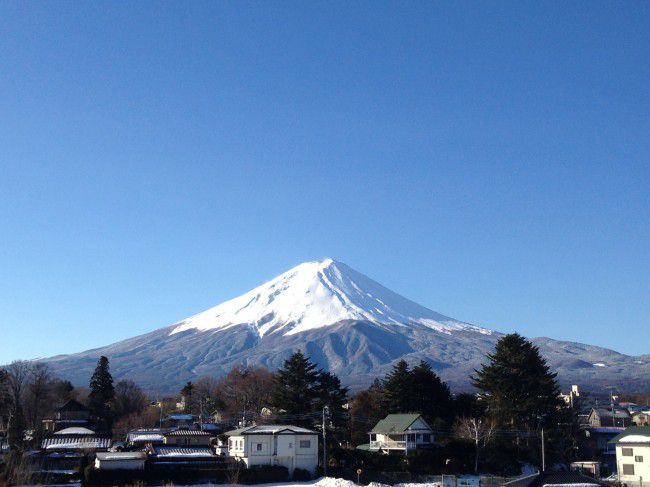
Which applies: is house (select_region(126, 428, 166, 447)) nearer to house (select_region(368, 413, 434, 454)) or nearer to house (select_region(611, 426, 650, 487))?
house (select_region(368, 413, 434, 454))

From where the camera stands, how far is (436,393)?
214ft

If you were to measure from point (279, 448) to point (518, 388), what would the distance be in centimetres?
2010

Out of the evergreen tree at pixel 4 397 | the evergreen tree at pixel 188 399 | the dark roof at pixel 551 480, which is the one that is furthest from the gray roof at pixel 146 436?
the dark roof at pixel 551 480

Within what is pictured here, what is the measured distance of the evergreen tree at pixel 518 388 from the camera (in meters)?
59.8

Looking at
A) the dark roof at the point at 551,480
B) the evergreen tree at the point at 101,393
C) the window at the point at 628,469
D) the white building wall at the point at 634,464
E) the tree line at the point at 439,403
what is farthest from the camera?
the evergreen tree at the point at 101,393

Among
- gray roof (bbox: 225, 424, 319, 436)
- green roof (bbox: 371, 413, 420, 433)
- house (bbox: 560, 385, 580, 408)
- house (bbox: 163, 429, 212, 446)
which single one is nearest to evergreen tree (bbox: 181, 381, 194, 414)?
house (bbox: 163, 429, 212, 446)

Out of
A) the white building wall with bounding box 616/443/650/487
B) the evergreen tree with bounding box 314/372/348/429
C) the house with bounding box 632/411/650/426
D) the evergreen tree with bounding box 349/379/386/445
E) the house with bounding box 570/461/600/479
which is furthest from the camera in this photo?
the house with bounding box 632/411/650/426

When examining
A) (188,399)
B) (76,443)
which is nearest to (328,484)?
(76,443)

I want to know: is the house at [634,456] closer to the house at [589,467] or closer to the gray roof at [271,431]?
the house at [589,467]

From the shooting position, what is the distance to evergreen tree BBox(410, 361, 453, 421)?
63.9 meters

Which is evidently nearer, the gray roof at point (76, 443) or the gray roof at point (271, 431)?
the gray roof at point (271, 431)

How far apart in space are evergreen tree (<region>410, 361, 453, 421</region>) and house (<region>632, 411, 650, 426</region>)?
32750mm

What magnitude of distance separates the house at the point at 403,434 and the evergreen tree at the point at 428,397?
4.04m

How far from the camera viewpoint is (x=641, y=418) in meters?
89.6
